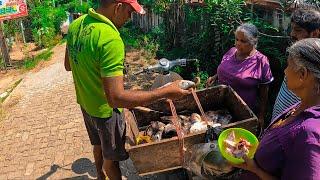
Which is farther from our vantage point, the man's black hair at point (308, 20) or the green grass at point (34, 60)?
the green grass at point (34, 60)

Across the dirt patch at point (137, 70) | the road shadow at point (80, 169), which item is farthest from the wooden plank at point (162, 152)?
the dirt patch at point (137, 70)

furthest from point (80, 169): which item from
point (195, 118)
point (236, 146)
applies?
point (236, 146)

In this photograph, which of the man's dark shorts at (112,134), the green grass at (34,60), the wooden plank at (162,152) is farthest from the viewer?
Answer: the green grass at (34,60)

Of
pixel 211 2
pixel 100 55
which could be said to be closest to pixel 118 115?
pixel 100 55

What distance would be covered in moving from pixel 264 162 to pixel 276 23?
413 centimetres

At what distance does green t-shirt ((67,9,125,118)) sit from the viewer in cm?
278

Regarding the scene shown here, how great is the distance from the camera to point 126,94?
2.76 meters

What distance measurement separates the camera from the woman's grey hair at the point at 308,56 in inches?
72.8

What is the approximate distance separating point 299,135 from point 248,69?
214 cm

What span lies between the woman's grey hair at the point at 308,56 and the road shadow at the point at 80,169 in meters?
3.43

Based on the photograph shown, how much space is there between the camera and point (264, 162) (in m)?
1.97

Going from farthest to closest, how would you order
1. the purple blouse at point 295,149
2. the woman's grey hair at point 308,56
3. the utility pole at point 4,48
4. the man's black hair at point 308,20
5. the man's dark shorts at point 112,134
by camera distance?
the utility pole at point 4,48
the man's dark shorts at point 112,134
the man's black hair at point 308,20
the woman's grey hair at point 308,56
the purple blouse at point 295,149

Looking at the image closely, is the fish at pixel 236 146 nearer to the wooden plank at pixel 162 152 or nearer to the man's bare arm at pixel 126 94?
the wooden plank at pixel 162 152

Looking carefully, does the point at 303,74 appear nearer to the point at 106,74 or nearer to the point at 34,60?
the point at 106,74
